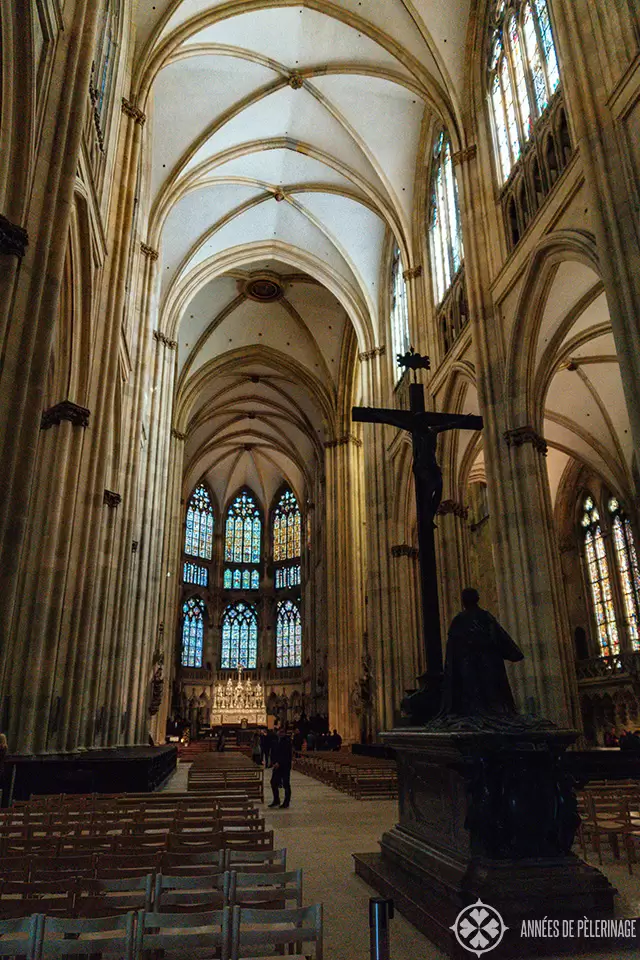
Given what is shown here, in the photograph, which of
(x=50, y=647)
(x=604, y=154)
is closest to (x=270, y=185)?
(x=604, y=154)

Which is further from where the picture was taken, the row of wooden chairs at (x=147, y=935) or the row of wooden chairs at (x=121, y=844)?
the row of wooden chairs at (x=121, y=844)

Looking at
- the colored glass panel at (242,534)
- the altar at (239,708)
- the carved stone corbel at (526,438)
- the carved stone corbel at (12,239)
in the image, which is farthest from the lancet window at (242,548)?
the carved stone corbel at (12,239)

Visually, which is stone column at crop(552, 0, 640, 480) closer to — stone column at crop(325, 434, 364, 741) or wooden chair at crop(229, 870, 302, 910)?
wooden chair at crop(229, 870, 302, 910)

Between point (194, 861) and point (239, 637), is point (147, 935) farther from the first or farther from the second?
point (239, 637)

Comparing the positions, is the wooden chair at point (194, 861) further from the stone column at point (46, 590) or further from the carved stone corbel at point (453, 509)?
the carved stone corbel at point (453, 509)

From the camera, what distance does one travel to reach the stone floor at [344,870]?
370 cm

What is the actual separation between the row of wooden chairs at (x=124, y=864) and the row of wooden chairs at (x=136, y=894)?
13cm

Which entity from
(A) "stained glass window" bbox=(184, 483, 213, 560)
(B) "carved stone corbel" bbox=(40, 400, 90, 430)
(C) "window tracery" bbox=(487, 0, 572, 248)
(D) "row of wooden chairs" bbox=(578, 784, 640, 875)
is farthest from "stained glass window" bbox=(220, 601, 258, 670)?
(D) "row of wooden chairs" bbox=(578, 784, 640, 875)

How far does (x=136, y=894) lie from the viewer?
318 cm

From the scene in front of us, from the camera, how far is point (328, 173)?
23000mm

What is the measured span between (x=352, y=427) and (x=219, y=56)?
54.4ft

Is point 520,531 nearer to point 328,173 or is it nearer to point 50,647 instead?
point 50,647

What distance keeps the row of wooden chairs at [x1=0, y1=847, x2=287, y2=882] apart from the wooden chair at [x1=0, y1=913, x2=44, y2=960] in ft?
3.46

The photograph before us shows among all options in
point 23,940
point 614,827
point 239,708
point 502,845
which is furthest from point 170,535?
point 23,940
